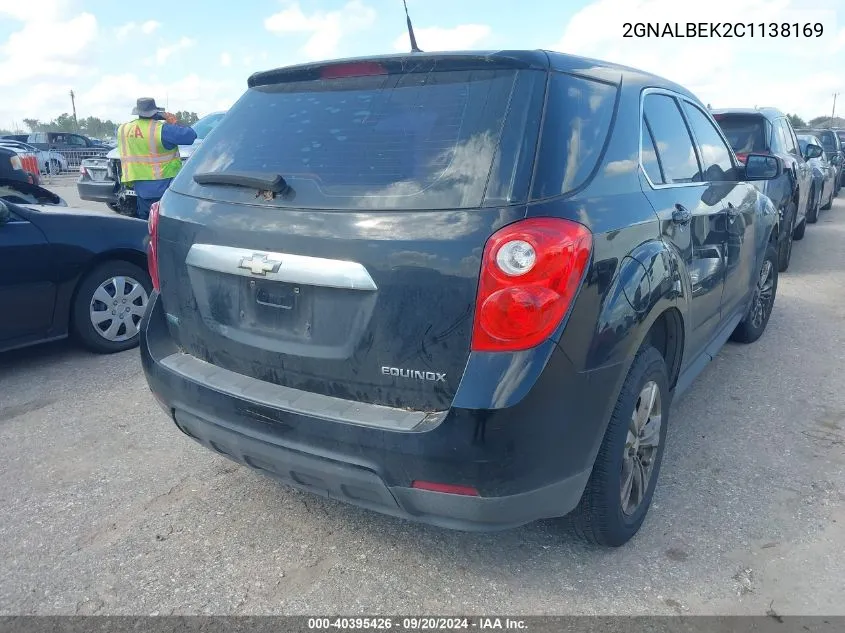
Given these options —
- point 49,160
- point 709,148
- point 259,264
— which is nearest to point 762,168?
point 709,148

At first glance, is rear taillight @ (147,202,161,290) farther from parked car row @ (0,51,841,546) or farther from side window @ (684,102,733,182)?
side window @ (684,102,733,182)

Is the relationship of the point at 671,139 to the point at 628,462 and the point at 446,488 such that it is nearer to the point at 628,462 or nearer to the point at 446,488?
the point at 628,462

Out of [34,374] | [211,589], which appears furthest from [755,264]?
[34,374]

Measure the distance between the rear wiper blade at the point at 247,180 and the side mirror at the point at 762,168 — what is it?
2978mm

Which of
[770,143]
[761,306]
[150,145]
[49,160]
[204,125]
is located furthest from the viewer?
[49,160]

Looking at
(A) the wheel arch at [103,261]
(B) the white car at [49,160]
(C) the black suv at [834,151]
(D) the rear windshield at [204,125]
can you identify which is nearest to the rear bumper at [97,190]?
(D) the rear windshield at [204,125]

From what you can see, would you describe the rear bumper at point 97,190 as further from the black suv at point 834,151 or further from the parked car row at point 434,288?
the black suv at point 834,151

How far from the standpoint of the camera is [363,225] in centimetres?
216

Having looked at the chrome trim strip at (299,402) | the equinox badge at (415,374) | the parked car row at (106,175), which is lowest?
the parked car row at (106,175)

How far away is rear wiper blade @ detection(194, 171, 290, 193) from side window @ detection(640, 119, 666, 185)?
1389 millimetres

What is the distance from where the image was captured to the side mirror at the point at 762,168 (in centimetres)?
406

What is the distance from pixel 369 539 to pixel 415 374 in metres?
0.97

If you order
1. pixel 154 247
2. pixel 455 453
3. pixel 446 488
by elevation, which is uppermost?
pixel 154 247

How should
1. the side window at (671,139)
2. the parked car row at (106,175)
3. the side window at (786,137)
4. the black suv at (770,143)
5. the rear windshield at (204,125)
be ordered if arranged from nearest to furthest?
the side window at (671,139)
the black suv at (770,143)
the side window at (786,137)
the parked car row at (106,175)
the rear windshield at (204,125)
